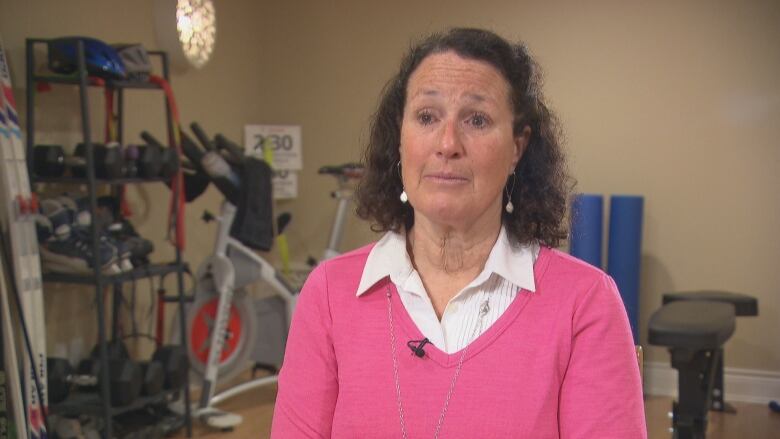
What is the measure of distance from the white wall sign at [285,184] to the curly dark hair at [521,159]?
3.55m

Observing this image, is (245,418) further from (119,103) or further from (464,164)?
(464,164)

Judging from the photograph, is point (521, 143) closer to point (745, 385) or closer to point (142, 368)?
point (142, 368)

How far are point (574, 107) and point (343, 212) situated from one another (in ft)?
4.36

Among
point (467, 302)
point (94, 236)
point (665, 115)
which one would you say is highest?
point (665, 115)

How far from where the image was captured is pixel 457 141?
1426 millimetres

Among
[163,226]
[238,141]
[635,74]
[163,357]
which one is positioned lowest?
[163,357]

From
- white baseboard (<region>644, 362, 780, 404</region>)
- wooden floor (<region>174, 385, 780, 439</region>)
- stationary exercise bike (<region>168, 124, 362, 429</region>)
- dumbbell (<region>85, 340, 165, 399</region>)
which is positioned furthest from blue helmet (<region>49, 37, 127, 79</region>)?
white baseboard (<region>644, 362, 780, 404</region>)

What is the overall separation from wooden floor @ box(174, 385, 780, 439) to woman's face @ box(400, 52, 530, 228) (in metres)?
2.63

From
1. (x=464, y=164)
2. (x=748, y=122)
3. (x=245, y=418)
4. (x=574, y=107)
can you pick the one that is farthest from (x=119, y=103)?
(x=748, y=122)

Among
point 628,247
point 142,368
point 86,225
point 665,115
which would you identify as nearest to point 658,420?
point 628,247

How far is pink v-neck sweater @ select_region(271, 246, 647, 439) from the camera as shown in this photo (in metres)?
1.34

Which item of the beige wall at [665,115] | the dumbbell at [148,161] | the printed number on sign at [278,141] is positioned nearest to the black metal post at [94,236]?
the dumbbell at [148,161]

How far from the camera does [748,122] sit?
4488 millimetres

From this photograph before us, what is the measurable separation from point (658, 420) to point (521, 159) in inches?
115
